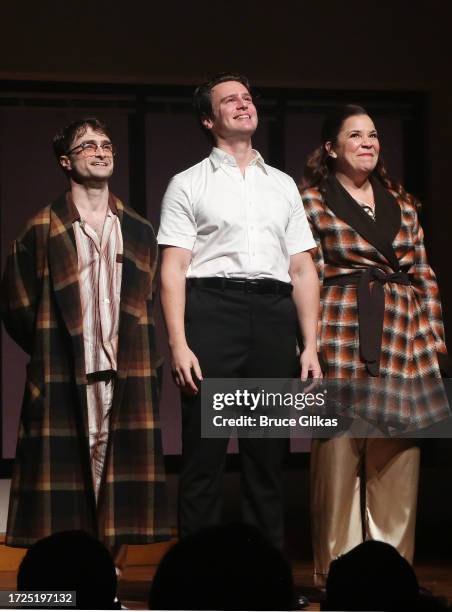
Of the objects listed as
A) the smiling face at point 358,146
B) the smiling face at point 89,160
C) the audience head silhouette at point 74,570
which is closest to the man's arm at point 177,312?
the smiling face at point 89,160

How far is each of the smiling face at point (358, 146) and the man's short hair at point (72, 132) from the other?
74 cm

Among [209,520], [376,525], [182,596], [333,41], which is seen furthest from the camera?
[333,41]

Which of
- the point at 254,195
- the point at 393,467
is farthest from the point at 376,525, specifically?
the point at 254,195

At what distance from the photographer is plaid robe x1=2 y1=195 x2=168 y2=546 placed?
11.5 ft

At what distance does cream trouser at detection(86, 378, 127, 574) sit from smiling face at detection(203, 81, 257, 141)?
84 cm

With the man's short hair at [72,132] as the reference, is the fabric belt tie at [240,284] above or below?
below

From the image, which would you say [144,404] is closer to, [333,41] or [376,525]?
[376,525]

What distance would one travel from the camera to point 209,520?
343 cm

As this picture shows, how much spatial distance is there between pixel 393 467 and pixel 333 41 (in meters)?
1.42

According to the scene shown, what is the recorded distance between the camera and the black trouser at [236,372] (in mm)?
3459

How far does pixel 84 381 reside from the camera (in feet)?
11.5

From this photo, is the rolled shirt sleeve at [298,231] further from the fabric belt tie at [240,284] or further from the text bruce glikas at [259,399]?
the text bruce glikas at [259,399]

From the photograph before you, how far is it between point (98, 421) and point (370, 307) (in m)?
0.90

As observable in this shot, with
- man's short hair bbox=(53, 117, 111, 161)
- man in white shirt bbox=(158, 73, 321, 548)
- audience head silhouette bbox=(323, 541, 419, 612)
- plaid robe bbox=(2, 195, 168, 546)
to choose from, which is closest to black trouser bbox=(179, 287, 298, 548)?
man in white shirt bbox=(158, 73, 321, 548)
